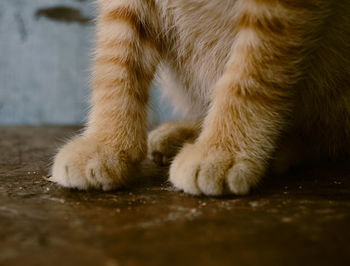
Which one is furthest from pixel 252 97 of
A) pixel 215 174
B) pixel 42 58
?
pixel 42 58

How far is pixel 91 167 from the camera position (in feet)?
3.57

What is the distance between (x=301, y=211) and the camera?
2.93ft

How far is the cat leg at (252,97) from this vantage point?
40.9 inches

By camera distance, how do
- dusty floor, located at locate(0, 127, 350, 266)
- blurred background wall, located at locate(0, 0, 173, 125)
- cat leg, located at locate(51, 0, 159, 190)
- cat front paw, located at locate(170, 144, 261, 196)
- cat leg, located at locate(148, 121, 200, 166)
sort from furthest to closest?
blurred background wall, located at locate(0, 0, 173, 125), cat leg, located at locate(148, 121, 200, 166), cat leg, located at locate(51, 0, 159, 190), cat front paw, located at locate(170, 144, 261, 196), dusty floor, located at locate(0, 127, 350, 266)

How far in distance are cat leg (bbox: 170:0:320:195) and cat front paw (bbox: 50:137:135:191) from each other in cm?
13

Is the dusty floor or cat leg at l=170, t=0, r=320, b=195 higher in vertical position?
cat leg at l=170, t=0, r=320, b=195

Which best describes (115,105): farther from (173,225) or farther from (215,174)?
(173,225)

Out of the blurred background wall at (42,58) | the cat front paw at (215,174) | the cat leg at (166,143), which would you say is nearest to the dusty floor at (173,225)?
the cat front paw at (215,174)

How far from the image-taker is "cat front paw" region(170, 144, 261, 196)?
1000 mm

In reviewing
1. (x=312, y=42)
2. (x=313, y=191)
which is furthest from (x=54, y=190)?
(x=312, y=42)

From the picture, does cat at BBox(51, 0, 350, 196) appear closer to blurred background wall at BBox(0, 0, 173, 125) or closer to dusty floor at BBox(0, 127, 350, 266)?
dusty floor at BBox(0, 127, 350, 266)

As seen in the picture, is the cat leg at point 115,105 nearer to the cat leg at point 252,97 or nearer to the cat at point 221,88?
the cat at point 221,88

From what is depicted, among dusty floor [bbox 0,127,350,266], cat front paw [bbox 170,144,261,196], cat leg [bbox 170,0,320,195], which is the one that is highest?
cat leg [bbox 170,0,320,195]

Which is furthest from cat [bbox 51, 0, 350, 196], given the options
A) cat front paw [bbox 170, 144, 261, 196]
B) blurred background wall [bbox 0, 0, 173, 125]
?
blurred background wall [bbox 0, 0, 173, 125]
